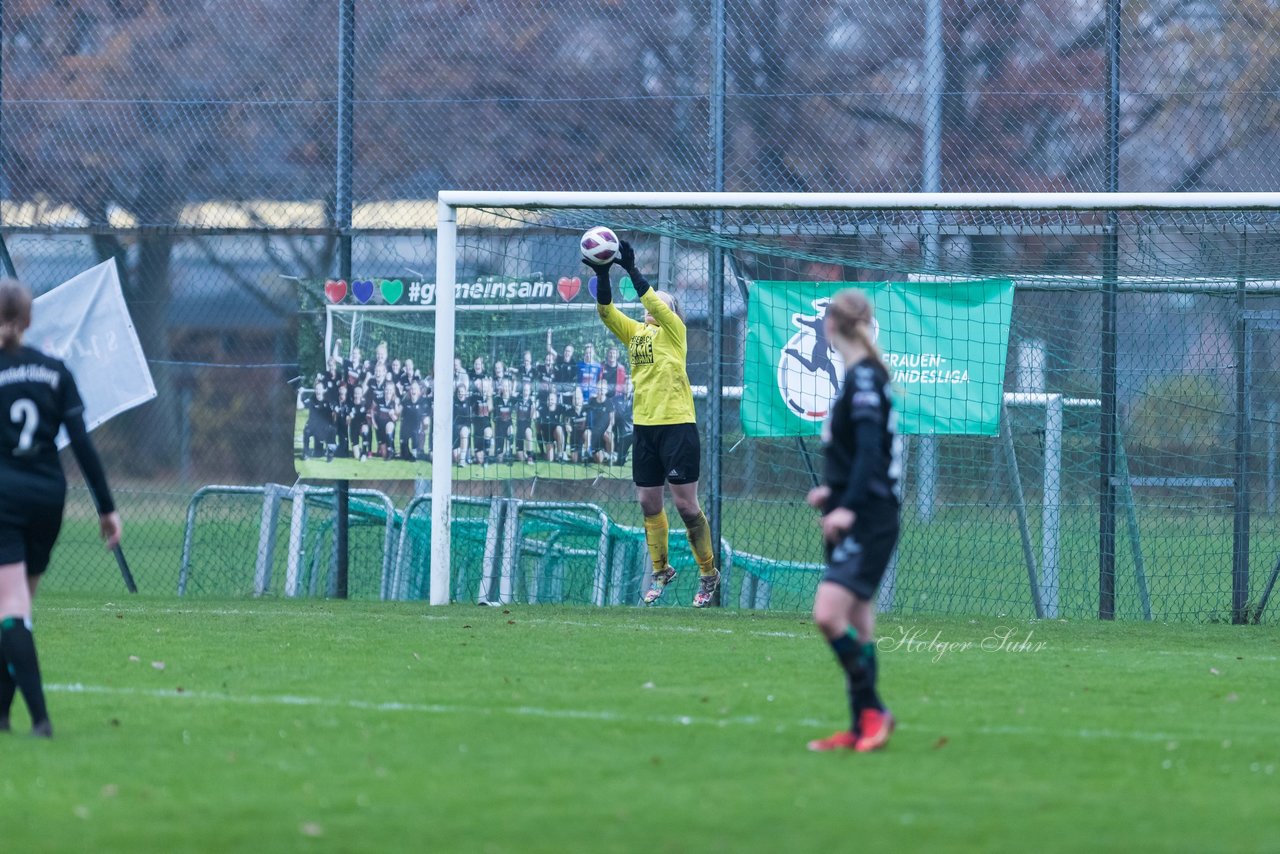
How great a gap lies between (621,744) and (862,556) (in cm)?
118

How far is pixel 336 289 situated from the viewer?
13.0 m

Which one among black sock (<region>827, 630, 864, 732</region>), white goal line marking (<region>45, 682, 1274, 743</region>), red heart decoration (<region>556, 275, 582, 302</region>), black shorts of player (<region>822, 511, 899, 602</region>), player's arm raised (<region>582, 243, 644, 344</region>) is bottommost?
white goal line marking (<region>45, 682, 1274, 743</region>)

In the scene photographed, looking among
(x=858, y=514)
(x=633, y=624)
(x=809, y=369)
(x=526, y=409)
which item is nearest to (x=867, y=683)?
(x=858, y=514)

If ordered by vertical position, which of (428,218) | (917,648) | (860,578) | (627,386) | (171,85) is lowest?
(917,648)

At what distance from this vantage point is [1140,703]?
23.9 feet

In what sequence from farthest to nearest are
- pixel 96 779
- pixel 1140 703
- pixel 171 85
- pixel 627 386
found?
pixel 171 85 < pixel 627 386 < pixel 1140 703 < pixel 96 779

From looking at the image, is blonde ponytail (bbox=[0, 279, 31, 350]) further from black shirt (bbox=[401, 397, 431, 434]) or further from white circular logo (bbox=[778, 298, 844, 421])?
white circular logo (bbox=[778, 298, 844, 421])

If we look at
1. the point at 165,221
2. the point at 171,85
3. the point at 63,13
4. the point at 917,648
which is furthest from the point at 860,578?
the point at 63,13

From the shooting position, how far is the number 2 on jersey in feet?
20.6

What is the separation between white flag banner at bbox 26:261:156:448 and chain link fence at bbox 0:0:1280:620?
19.3 inches

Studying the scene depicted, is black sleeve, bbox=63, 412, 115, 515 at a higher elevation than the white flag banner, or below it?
below

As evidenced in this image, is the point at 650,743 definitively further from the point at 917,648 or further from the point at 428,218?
the point at 428,218

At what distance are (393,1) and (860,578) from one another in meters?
11.8

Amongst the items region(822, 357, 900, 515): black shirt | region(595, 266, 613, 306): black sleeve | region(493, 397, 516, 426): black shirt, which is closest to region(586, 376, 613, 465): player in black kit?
region(493, 397, 516, 426): black shirt
